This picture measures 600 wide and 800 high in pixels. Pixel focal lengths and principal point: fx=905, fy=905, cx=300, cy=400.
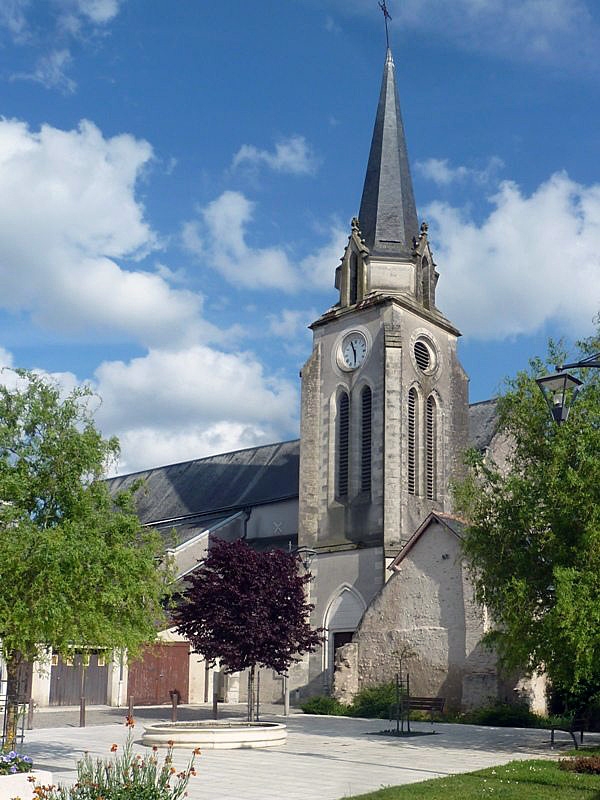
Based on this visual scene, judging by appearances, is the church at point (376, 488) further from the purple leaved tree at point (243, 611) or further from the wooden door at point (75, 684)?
the purple leaved tree at point (243, 611)

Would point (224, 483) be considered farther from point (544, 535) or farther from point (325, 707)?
point (544, 535)

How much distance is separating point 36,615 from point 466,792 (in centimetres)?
588

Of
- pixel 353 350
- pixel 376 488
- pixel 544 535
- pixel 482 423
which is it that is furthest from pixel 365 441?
pixel 544 535

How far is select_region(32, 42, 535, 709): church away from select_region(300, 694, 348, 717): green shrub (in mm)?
431

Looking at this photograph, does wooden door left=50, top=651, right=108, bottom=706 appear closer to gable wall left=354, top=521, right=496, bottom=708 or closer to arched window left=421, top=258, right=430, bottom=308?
gable wall left=354, top=521, right=496, bottom=708

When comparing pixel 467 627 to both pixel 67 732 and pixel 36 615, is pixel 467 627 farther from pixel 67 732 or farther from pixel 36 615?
pixel 36 615

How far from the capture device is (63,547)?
39.6 ft

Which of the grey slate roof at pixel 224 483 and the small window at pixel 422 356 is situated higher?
the small window at pixel 422 356

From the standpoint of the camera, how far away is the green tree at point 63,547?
1193 cm

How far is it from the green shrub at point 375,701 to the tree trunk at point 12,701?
14322 mm

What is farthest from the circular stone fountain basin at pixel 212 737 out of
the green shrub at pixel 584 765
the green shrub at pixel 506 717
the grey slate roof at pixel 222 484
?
the grey slate roof at pixel 222 484

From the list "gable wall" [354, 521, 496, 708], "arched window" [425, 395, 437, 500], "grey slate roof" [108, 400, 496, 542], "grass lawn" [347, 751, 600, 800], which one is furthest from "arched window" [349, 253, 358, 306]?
"grass lawn" [347, 751, 600, 800]

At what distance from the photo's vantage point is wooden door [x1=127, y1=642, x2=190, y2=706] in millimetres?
31266

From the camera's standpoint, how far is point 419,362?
33.4 m
